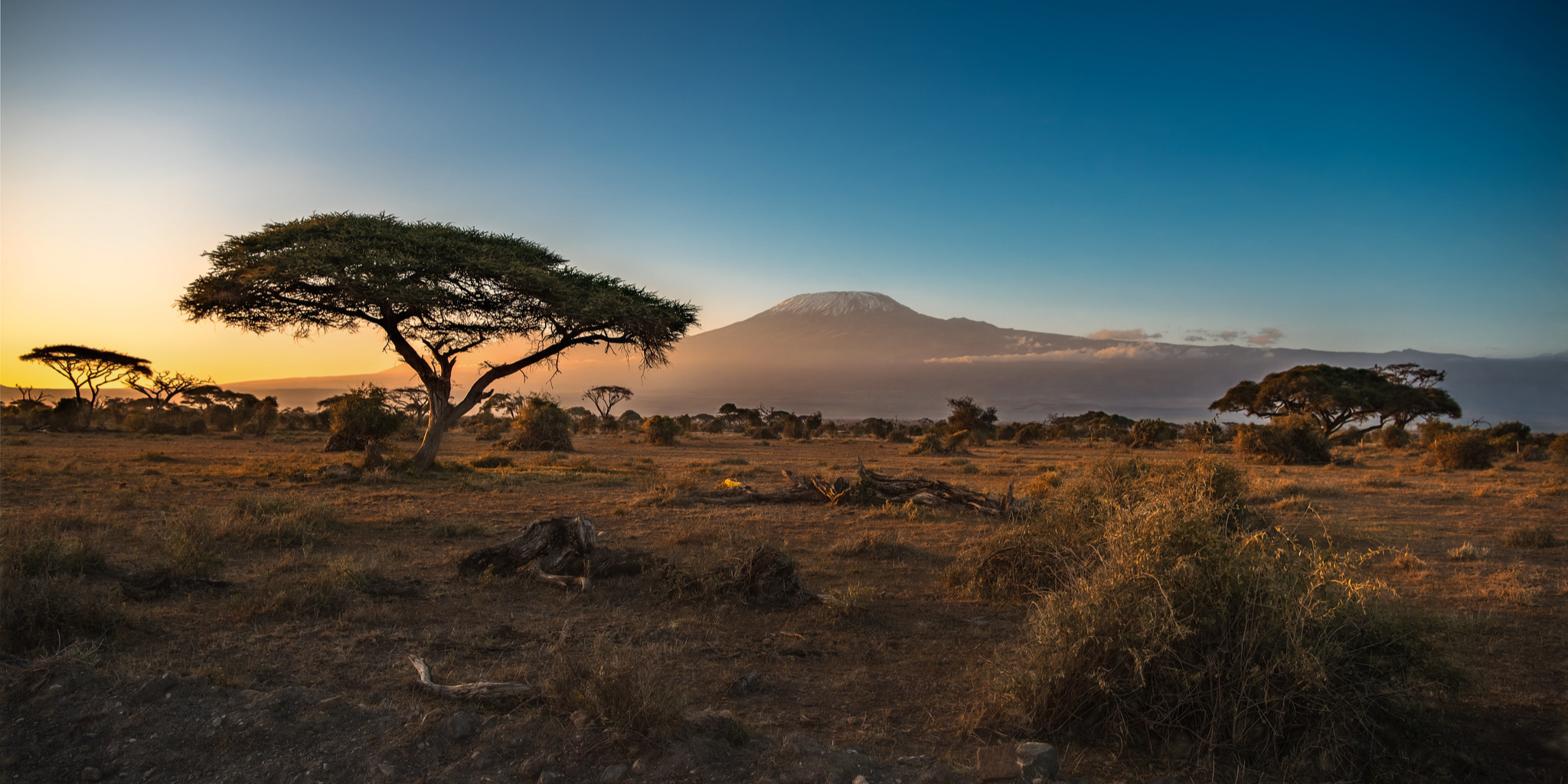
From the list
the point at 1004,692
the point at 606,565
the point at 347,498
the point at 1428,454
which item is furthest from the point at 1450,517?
the point at 347,498

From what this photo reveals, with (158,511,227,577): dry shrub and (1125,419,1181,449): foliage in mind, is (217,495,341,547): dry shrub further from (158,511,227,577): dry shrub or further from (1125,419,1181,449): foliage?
(1125,419,1181,449): foliage

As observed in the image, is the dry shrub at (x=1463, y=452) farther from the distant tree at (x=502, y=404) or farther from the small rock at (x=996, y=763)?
the distant tree at (x=502, y=404)

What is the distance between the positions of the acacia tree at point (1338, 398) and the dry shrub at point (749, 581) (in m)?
38.8

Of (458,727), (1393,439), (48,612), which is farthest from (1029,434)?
(48,612)

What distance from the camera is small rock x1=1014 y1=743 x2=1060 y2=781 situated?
3.22 m

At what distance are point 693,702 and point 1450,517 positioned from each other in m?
14.6

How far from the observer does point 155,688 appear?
3.73 m

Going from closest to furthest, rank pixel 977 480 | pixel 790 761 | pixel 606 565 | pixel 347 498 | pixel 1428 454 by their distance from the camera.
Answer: pixel 790 761, pixel 606 565, pixel 347 498, pixel 977 480, pixel 1428 454

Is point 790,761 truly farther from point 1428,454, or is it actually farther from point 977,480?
point 1428,454

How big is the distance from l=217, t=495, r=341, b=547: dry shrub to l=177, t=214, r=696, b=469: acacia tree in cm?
649

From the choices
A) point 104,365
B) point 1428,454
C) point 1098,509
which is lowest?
point 1428,454

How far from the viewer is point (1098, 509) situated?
20.9 feet

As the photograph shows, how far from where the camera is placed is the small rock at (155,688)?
12.0 feet

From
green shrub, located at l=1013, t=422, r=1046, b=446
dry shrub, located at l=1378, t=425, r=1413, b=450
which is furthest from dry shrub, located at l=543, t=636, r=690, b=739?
dry shrub, located at l=1378, t=425, r=1413, b=450
